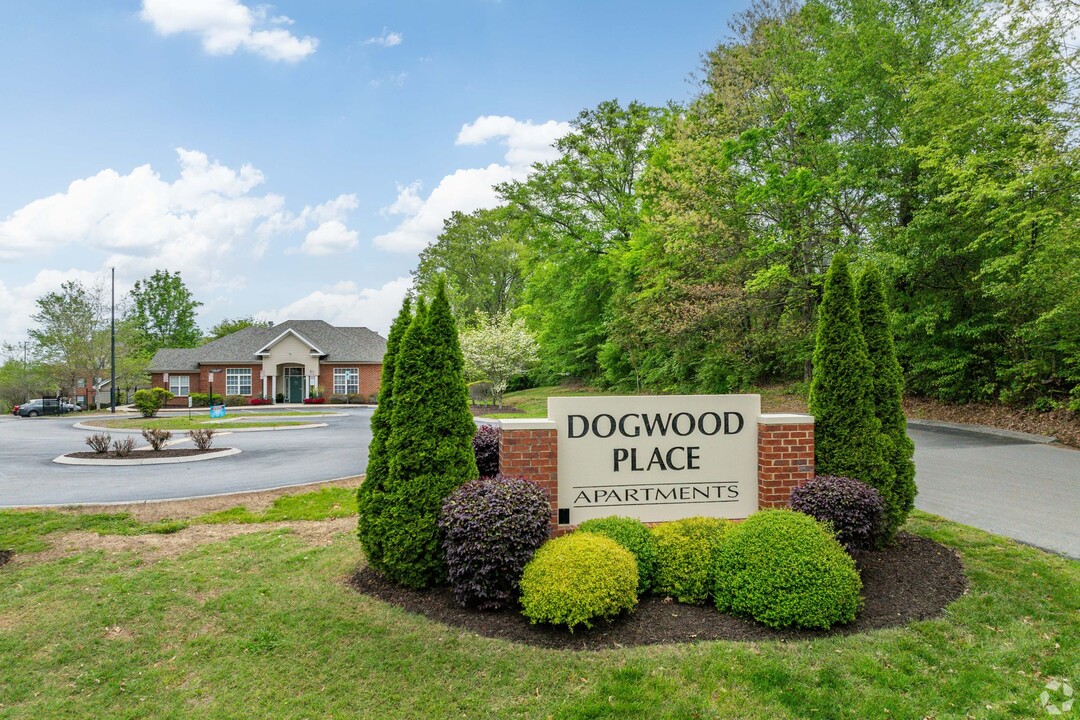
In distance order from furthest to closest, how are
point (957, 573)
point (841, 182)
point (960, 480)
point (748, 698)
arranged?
1. point (841, 182)
2. point (960, 480)
3. point (957, 573)
4. point (748, 698)

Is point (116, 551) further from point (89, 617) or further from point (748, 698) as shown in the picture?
point (748, 698)

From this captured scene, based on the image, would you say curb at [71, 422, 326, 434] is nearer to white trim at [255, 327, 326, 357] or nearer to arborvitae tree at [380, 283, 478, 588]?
arborvitae tree at [380, 283, 478, 588]

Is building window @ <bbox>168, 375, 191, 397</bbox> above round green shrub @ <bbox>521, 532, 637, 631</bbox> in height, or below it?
above

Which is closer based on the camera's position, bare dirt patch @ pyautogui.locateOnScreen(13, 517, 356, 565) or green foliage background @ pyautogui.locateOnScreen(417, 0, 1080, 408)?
bare dirt patch @ pyautogui.locateOnScreen(13, 517, 356, 565)

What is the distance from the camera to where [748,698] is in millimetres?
3672

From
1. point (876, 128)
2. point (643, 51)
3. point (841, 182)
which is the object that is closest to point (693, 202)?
point (841, 182)

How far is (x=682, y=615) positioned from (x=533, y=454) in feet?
6.21

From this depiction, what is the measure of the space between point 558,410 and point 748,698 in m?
2.91

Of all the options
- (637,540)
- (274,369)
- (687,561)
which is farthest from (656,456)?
(274,369)

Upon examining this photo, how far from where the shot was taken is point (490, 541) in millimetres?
4738

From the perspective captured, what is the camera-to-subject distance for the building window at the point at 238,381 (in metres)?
40.7

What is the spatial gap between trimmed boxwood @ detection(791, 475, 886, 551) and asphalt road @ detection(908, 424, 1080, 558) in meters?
2.32

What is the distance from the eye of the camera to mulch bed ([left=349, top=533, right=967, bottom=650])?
4.41 metres

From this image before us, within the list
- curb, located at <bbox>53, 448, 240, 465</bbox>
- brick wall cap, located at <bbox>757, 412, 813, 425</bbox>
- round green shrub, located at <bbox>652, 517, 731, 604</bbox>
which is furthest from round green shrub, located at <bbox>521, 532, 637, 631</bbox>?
curb, located at <bbox>53, 448, 240, 465</bbox>
